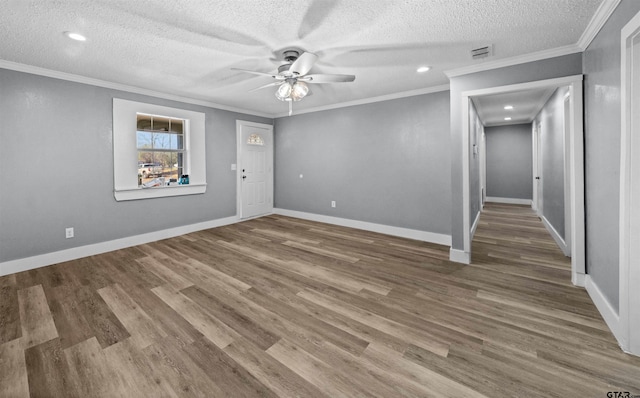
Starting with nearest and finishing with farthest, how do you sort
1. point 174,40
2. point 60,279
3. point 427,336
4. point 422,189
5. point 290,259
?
point 427,336
point 174,40
point 60,279
point 290,259
point 422,189

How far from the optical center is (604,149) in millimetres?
2115

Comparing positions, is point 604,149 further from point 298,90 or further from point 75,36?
point 75,36

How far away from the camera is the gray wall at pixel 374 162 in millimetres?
4195

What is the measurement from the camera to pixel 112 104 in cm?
385

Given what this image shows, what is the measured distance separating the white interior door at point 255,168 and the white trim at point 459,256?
4153 mm

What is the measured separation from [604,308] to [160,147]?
18.8 ft

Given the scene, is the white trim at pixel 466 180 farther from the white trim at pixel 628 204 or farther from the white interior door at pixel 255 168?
the white interior door at pixel 255 168

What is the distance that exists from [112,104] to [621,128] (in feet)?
18.0

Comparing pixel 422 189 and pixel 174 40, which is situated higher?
pixel 174 40

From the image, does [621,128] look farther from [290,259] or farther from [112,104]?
[112,104]

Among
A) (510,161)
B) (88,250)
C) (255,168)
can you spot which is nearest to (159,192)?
(88,250)

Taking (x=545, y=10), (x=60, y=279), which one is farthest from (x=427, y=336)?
(x=60, y=279)

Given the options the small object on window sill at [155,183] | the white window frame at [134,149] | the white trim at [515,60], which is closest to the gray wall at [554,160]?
the white trim at [515,60]

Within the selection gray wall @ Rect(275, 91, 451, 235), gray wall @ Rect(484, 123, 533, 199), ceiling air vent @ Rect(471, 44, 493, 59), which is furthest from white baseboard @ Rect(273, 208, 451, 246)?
gray wall @ Rect(484, 123, 533, 199)
